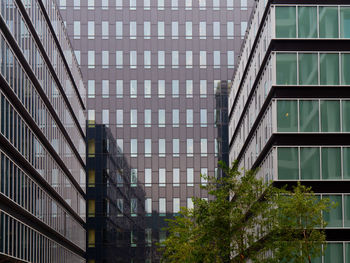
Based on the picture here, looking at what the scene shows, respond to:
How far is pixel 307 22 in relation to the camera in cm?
5394

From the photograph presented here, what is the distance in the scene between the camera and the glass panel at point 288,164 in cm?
5172

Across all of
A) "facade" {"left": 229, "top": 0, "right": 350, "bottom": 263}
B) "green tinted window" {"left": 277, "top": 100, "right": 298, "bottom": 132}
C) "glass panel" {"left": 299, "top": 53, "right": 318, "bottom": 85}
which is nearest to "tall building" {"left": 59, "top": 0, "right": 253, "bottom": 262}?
"facade" {"left": 229, "top": 0, "right": 350, "bottom": 263}

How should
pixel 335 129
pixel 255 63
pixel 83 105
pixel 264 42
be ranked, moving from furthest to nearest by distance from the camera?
1. pixel 83 105
2. pixel 255 63
3. pixel 264 42
4. pixel 335 129

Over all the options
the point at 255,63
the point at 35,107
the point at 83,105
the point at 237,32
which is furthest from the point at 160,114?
the point at 35,107

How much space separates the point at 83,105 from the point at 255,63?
32.9 m

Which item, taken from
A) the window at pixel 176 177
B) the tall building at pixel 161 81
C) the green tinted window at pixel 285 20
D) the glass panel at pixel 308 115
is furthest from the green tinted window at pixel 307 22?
the window at pixel 176 177

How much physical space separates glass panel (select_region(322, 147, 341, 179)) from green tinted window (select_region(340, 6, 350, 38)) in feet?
26.2

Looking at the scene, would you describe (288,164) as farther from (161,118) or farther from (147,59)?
(147,59)

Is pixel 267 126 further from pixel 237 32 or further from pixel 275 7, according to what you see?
pixel 237 32

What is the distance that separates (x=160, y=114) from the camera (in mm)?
112812

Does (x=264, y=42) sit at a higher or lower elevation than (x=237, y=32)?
lower

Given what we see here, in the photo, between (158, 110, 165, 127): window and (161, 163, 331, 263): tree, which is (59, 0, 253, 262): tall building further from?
(161, 163, 331, 263): tree

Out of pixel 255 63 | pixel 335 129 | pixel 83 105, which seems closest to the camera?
pixel 335 129

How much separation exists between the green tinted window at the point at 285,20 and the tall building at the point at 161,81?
5792 cm
